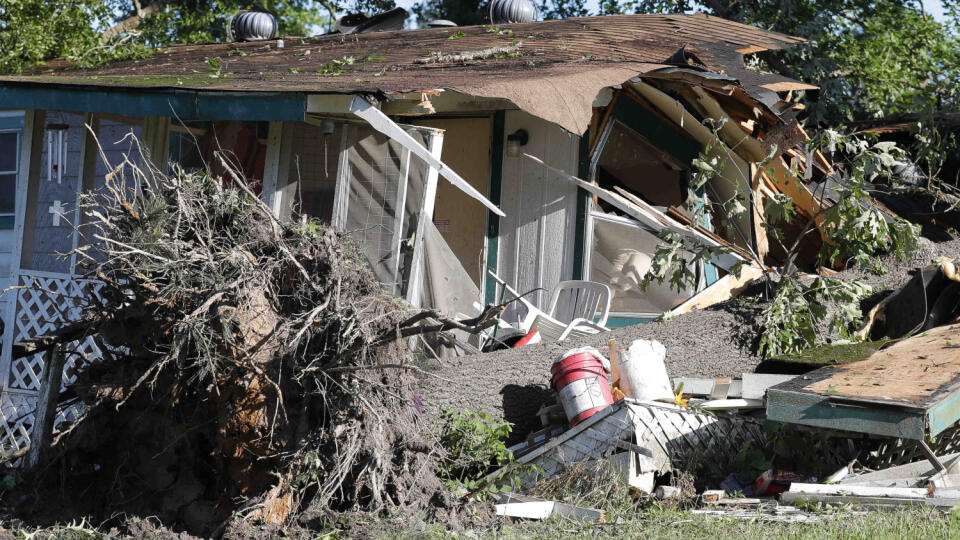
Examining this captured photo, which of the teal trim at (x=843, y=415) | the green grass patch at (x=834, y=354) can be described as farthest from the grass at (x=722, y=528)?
the green grass patch at (x=834, y=354)

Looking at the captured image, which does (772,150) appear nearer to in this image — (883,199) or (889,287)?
(889,287)

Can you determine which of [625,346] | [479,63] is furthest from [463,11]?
[625,346]

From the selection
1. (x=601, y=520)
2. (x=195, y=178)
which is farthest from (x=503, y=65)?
(x=601, y=520)

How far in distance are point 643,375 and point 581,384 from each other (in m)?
0.48

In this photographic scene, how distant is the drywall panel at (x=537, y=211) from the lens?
9.27 meters

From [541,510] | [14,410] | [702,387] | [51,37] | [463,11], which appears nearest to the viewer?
[541,510]

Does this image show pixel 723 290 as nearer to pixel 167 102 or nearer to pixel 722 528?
pixel 722 528

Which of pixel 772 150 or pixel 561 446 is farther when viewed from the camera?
pixel 772 150

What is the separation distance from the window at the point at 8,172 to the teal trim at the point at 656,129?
5.80 metres

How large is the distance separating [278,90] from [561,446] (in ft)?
11.0

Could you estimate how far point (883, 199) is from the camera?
10547 millimetres

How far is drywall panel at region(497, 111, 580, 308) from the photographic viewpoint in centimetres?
927

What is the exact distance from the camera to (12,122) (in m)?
9.34

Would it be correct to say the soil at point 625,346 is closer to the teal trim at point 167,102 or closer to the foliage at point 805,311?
the foliage at point 805,311
